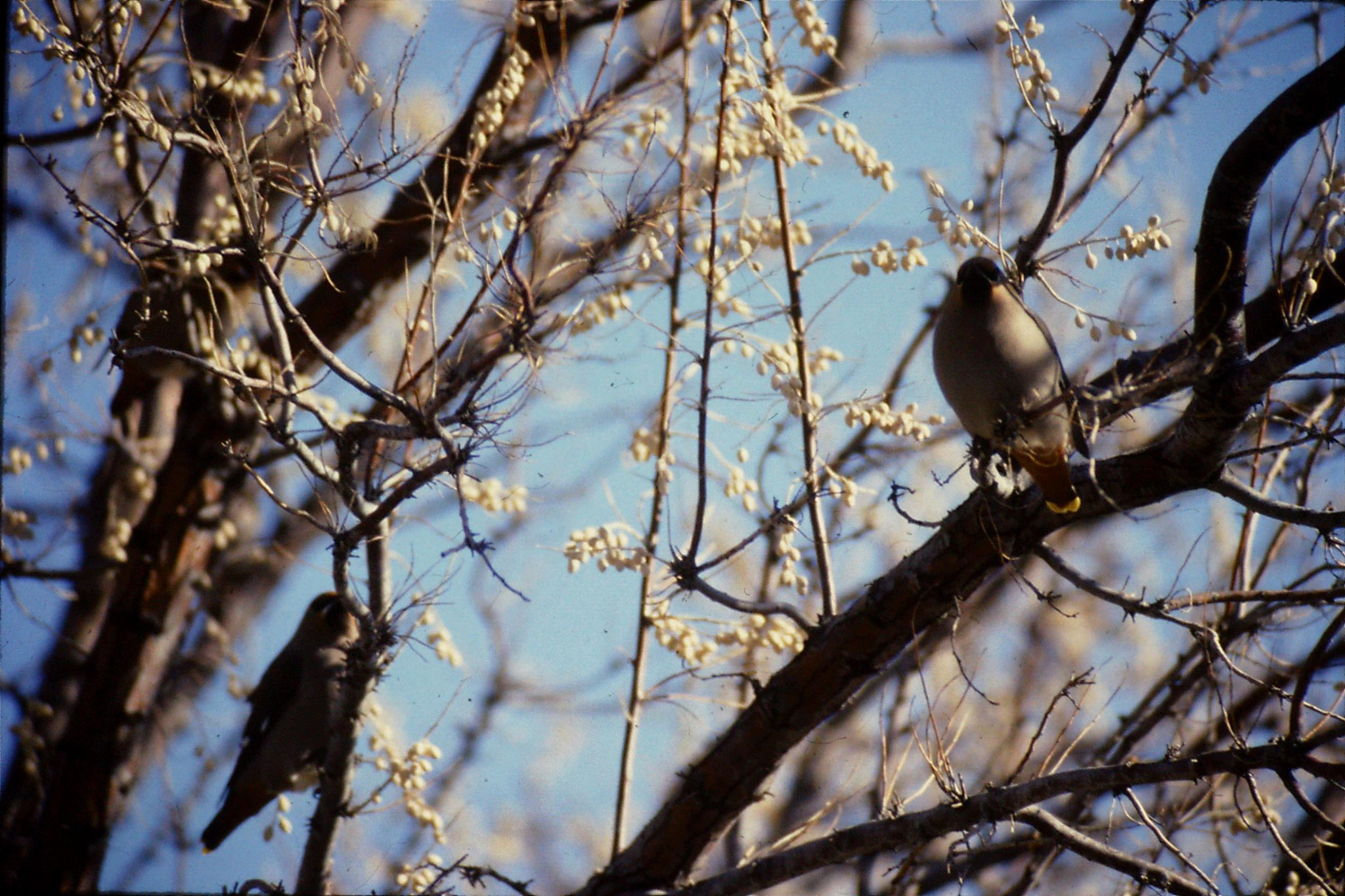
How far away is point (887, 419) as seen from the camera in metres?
3.20

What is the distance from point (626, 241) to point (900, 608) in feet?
4.47

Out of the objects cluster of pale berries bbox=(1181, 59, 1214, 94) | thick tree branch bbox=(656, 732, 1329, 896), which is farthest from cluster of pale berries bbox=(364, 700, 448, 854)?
cluster of pale berries bbox=(1181, 59, 1214, 94)

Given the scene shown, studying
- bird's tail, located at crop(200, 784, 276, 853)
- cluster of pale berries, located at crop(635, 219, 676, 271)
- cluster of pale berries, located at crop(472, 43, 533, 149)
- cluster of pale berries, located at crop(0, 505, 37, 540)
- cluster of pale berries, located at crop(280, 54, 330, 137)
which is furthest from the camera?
bird's tail, located at crop(200, 784, 276, 853)

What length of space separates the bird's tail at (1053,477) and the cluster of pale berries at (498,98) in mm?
1804

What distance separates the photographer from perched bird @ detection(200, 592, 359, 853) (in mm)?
4852

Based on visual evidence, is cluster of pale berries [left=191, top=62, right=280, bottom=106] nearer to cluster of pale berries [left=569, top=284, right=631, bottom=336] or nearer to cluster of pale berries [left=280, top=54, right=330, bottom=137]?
cluster of pale berries [left=280, top=54, right=330, bottom=137]

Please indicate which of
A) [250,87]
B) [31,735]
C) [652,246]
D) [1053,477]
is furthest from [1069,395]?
[31,735]

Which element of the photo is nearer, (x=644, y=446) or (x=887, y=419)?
(x=887, y=419)

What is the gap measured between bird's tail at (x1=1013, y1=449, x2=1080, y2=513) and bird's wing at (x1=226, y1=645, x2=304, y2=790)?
380 cm

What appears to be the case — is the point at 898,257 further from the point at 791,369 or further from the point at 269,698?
the point at 269,698

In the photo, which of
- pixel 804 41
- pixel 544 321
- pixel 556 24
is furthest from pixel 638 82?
pixel 544 321

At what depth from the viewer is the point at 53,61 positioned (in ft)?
11.4

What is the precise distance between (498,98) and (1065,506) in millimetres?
2051

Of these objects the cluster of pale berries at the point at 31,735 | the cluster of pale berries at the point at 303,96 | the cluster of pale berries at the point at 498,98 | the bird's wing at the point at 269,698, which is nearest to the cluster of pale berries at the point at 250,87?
the cluster of pale berries at the point at 303,96
